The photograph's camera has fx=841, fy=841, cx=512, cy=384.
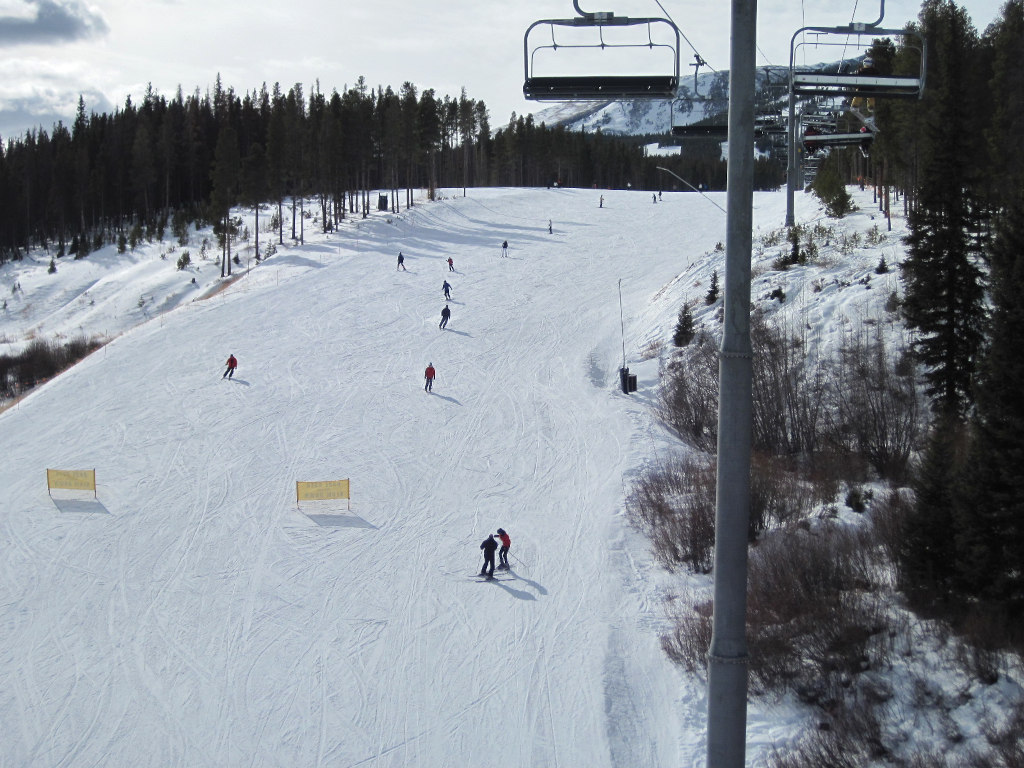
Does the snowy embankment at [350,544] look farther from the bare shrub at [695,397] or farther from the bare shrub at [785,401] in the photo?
the bare shrub at [785,401]

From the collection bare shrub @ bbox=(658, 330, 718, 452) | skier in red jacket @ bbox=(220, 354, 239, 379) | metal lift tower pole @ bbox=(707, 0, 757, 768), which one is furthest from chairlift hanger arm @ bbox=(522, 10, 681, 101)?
skier in red jacket @ bbox=(220, 354, 239, 379)

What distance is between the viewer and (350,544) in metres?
20.2

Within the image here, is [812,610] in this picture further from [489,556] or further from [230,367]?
[230,367]

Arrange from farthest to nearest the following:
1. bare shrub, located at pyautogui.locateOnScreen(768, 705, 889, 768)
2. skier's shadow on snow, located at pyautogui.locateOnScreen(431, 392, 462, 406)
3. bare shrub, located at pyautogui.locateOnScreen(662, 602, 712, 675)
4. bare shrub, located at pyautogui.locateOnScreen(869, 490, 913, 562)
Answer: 1. skier's shadow on snow, located at pyautogui.locateOnScreen(431, 392, 462, 406)
2. bare shrub, located at pyautogui.locateOnScreen(869, 490, 913, 562)
3. bare shrub, located at pyautogui.locateOnScreen(662, 602, 712, 675)
4. bare shrub, located at pyautogui.locateOnScreen(768, 705, 889, 768)

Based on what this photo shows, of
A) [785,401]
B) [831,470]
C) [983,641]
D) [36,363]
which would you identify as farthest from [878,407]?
[36,363]

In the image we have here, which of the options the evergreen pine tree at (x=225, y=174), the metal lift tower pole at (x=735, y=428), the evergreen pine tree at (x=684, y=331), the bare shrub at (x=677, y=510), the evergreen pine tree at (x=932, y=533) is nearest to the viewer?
the metal lift tower pole at (x=735, y=428)

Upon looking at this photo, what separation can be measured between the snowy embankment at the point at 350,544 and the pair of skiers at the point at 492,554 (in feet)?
1.50

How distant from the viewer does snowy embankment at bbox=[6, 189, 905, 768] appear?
13.6 m

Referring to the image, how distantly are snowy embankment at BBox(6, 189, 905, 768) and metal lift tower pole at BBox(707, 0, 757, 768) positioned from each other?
931 cm

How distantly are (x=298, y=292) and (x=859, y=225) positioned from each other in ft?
94.9

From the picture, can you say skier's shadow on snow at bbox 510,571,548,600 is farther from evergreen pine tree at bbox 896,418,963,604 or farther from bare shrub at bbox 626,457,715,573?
evergreen pine tree at bbox 896,418,963,604

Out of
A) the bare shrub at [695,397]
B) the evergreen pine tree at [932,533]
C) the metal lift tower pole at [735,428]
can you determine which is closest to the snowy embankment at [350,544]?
the bare shrub at [695,397]

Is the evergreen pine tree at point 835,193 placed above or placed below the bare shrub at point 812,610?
above

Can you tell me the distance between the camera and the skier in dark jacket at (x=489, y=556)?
18172 mm
